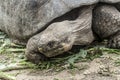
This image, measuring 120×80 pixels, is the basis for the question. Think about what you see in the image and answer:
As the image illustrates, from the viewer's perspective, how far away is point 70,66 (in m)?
→ 3.84

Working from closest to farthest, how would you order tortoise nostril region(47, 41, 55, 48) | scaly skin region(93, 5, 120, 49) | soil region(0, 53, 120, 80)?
soil region(0, 53, 120, 80) → tortoise nostril region(47, 41, 55, 48) → scaly skin region(93, 5, 120, 49)

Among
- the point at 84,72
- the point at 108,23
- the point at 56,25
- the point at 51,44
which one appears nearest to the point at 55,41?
the point at 51,44

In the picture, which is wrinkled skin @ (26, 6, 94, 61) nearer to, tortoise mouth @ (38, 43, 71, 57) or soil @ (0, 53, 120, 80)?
tortoise mouth @ (38, 43, 71, 57)

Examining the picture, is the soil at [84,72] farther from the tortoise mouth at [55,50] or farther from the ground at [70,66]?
the tortoise mouth at [55,50]

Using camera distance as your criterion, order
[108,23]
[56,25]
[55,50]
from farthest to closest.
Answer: [108,23], [56,25], [55,50]

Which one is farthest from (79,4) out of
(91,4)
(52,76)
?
(52,76)

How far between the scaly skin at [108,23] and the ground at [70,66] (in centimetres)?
→ 16

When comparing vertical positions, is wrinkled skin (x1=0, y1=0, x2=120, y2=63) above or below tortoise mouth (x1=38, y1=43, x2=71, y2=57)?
above

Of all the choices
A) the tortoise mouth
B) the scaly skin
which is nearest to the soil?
the tortoise mouth

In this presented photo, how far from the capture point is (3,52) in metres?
4.55

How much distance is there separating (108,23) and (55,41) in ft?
2.64

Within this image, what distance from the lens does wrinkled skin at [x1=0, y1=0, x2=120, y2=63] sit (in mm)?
3824

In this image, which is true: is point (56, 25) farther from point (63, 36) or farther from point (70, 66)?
point (70, 66)

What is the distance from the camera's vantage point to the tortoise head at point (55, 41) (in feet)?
12.3
